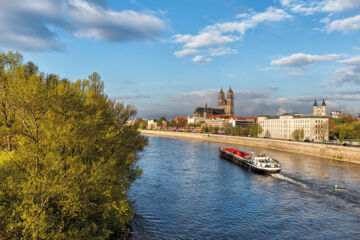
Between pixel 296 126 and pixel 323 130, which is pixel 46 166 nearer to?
pixel 323 130

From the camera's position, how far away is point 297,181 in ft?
128

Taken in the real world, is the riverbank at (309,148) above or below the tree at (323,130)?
below

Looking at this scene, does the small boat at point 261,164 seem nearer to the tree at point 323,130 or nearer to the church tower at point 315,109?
the tree at point 323,130

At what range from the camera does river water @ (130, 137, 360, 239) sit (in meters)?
22.3

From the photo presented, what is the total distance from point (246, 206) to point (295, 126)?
11390cm

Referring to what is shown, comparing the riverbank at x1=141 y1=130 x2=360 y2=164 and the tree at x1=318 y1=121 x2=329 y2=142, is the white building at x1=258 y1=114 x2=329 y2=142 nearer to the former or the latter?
the tree at x1=318 y1=121 x2=329 y2=142

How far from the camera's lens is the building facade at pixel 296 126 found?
4619 inches

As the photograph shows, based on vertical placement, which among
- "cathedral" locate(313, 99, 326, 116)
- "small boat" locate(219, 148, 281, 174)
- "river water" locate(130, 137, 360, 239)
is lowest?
"river water" locate(130, 137, 360, 239)

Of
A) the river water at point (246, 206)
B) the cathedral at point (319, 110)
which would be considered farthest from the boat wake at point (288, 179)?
the cathedral at point (319, 110)

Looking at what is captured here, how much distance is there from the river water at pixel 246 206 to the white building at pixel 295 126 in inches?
2950

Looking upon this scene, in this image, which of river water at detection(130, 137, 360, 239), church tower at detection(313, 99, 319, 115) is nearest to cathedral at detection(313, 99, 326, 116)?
church tower at detection(313, 99, 319, 115)

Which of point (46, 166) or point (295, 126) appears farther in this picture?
point (295, 126)

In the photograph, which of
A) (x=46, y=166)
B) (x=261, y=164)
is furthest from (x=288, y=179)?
(x=46, y=166)

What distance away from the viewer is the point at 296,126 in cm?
13150
